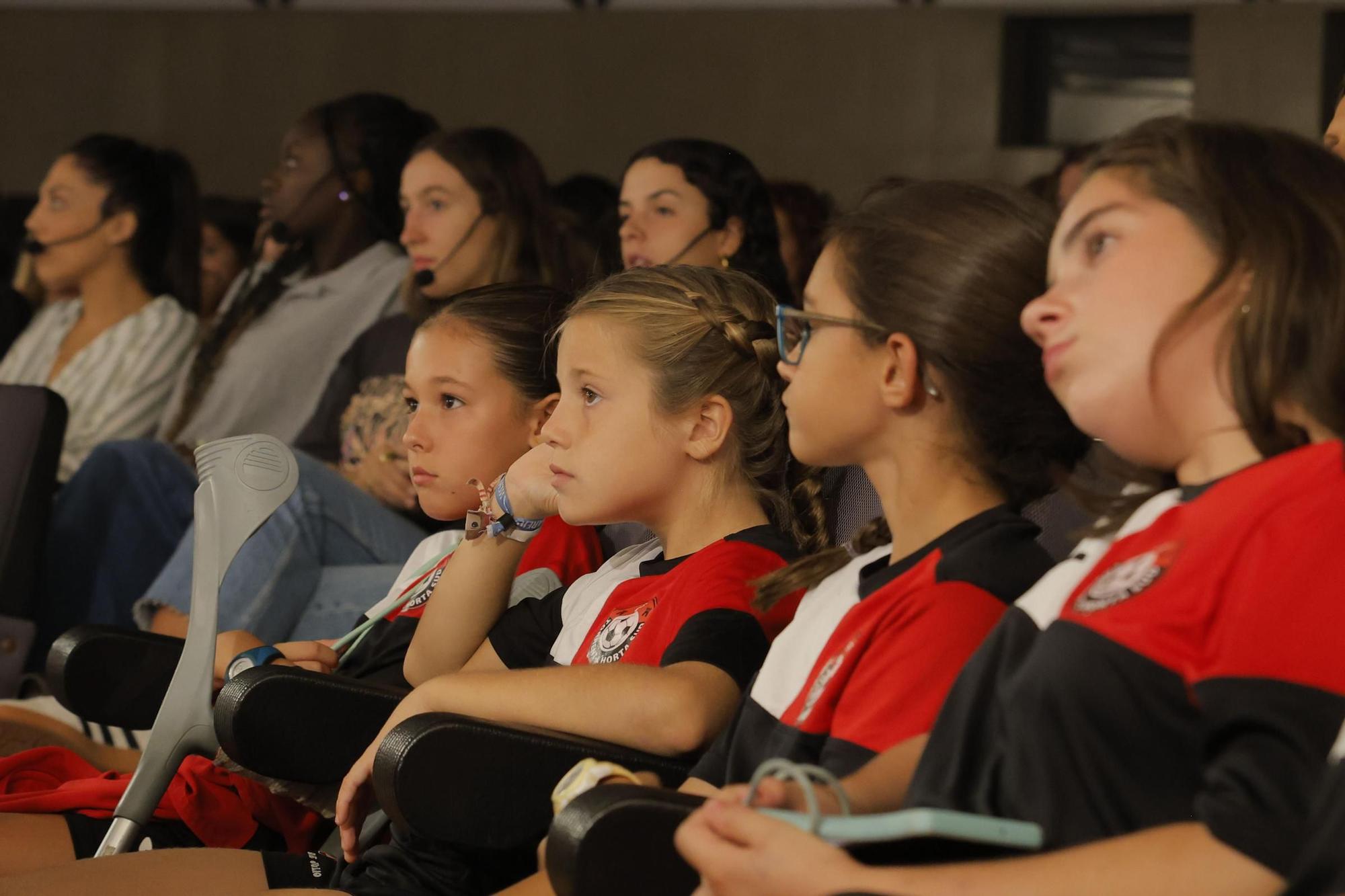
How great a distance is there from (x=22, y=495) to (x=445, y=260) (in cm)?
84

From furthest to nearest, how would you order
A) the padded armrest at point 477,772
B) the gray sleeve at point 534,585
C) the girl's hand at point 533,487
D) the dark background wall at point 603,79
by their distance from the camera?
1. the dark background wall at point 603,79
2. the gray sleeve at point 534,585
3. the girl's hand at point 533,487
4. the padded armrest at point 477,772

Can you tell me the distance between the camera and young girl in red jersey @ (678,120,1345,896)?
89 centimetres

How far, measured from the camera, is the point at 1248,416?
0.99 meters

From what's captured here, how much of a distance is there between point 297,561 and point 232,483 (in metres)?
0.77

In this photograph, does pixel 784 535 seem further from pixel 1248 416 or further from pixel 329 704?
pixel 1248 416

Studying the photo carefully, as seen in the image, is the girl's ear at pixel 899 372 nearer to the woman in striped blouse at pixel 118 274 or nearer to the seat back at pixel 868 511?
the seat back at pixel 868 511

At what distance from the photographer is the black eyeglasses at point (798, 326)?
50.3 inches

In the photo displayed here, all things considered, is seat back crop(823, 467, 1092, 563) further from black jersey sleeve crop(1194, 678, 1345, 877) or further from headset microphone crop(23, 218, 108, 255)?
headset microphone crop(23, 218, 108, 255)

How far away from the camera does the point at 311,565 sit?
8.23ft

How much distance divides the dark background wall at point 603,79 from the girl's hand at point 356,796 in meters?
4.29

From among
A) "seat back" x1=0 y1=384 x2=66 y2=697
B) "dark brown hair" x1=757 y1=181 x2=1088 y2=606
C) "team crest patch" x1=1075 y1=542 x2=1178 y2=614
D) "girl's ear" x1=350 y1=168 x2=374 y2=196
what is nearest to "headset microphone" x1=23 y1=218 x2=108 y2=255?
"girl's ear" x1=350 y1=168 x2=374 y2=196

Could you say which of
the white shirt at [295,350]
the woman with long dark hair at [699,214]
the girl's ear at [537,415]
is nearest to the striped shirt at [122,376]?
the white shirt at [295,350]

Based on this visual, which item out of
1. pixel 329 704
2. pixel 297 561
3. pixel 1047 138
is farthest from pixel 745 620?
pixel 1047 138

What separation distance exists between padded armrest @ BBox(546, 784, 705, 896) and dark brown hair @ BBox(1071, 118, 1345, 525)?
45cm
